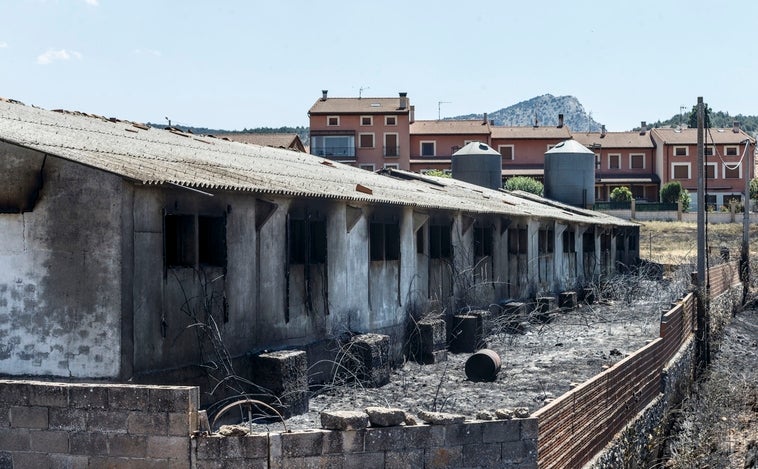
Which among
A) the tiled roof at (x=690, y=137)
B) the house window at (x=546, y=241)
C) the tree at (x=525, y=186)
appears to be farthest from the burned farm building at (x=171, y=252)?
the tiled roof at (x=690, y=137)

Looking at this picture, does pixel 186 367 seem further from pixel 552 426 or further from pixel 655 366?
pixel 655 366

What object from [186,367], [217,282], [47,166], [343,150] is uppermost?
[343,150]

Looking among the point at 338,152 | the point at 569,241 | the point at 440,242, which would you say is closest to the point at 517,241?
the point at 440,242

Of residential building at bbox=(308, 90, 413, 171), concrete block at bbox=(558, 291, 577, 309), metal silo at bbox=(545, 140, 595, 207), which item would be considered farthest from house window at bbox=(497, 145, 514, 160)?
concrete block at bbox=(558, 291, 577, 309)

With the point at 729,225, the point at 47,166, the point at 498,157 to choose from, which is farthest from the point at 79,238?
the point at 729,225

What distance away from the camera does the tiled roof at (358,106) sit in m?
70.9

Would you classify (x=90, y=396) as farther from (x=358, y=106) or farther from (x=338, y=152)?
(x=358, y=106)

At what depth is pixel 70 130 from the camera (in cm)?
1429

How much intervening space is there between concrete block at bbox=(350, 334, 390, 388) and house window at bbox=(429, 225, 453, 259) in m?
4.82

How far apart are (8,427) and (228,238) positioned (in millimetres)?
4336

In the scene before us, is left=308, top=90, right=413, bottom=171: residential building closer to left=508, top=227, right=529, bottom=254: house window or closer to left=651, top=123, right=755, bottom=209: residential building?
left=651, top=123, right=755, bottom=209: residential building

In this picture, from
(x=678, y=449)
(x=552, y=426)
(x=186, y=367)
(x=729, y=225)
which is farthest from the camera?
(x=729, y=225)

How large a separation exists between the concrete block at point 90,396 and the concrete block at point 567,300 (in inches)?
861

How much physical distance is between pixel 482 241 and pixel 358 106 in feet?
163
